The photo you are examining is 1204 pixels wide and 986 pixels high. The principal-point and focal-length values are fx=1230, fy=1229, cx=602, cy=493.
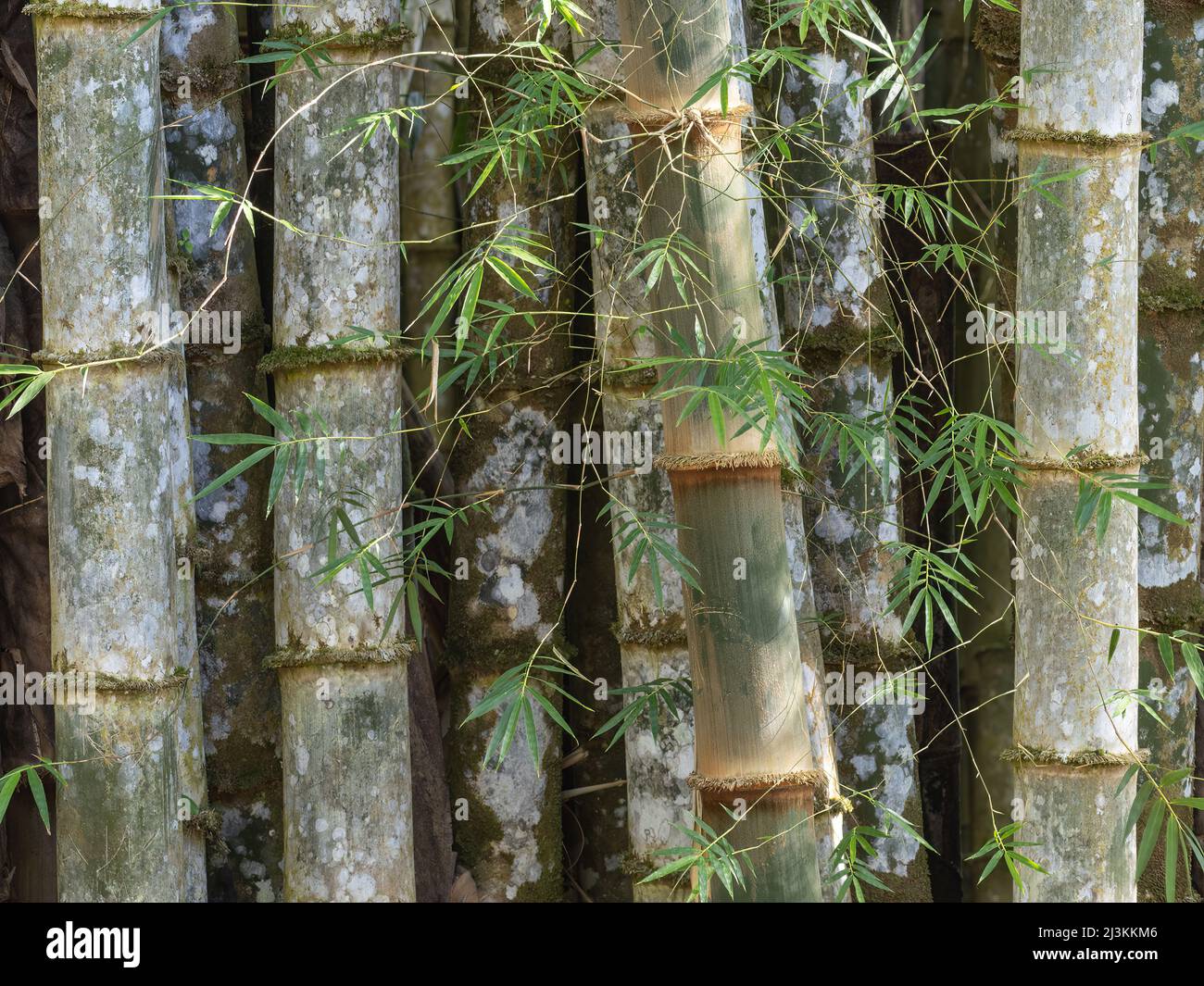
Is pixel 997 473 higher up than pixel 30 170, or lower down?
lower down

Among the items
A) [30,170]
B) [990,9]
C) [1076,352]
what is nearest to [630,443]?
[1076,352]

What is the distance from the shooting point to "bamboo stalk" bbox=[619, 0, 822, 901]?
1490 mm

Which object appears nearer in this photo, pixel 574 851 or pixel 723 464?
pixel 723 464

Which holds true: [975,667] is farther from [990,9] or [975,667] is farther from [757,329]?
[757,329]

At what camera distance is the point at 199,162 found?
2.14 meters

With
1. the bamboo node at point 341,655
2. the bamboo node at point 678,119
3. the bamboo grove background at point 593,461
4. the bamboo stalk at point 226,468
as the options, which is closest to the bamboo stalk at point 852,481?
the bamboo grove background at point 593,461

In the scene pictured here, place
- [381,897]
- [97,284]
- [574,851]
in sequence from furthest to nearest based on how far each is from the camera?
[574,851], [381,897], [97,284]

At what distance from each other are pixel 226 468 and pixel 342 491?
362mm

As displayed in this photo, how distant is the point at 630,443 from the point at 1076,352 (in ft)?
2.28

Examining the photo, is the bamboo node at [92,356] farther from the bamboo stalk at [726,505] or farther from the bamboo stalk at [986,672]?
the bamboo stalk at [986,672]

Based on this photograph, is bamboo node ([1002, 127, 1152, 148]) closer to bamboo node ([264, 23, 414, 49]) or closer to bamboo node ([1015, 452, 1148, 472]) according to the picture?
bamboo node ([1015, 452, 1148, 472])

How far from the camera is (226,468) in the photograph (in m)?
2.17

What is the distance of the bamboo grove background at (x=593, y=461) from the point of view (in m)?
1.52

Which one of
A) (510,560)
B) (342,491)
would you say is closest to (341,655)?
(342,491)
